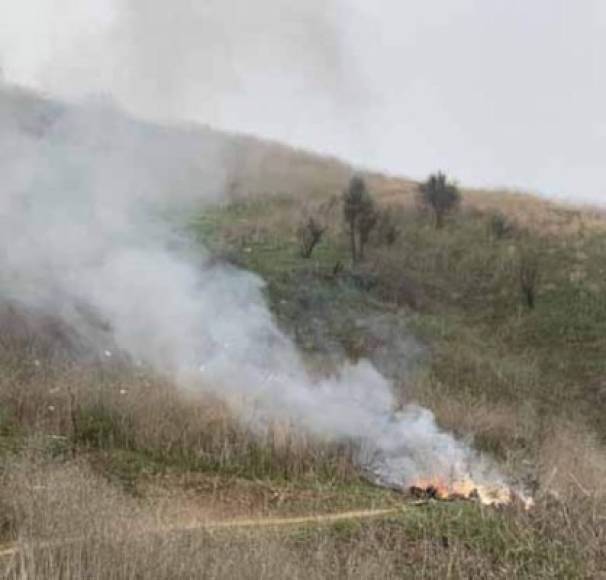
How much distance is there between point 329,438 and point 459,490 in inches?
90.3

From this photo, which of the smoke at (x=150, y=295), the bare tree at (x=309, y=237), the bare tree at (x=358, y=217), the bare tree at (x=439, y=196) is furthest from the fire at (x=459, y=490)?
the bare tree at (x=439, y=196)

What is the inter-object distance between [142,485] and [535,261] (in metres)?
21.2

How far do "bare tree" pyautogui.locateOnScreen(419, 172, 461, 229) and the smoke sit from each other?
500 inches

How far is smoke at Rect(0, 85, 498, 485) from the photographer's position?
51.8 ft

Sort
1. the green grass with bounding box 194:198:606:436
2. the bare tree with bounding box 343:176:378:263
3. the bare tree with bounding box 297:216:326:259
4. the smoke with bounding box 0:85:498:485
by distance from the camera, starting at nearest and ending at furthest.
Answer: the smoke with bounding box 0:85:498:485 → the green grass with bounding box 194:198:606:436 → the bare tree with bounding box 297:216:326:259 → the bare tree with bounding box 343:176:378:263

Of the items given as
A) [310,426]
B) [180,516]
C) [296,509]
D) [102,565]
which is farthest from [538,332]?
[102,565]

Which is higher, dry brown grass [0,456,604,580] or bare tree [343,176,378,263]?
bare tree [343,176,378,263]

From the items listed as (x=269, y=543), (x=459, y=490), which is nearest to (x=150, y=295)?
(x=459, y=490)

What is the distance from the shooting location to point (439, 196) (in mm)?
36281

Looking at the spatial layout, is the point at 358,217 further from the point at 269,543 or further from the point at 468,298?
the point at 269,543

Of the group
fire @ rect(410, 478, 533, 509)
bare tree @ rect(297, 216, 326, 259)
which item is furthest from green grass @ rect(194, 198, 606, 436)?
Answer: fire @ rect(410, 478, 533, 509)

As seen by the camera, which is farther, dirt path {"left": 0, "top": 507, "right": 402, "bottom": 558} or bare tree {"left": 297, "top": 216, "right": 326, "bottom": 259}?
bare tree {"left": 297, "top": 216, "right": 326, "bottom": 259}

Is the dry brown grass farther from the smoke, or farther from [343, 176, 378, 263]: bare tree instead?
[343, 176, 378, 263]: bare tree

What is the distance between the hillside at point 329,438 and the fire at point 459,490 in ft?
1.25
